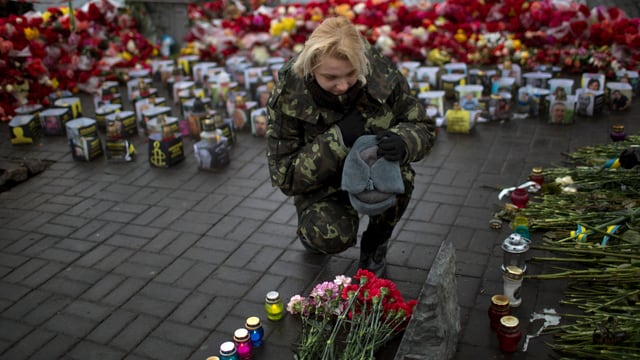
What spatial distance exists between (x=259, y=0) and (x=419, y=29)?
296 centimetres

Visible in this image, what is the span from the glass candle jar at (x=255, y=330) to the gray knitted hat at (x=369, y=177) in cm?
74

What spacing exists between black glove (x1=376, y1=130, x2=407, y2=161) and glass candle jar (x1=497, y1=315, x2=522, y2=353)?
35.0 inches

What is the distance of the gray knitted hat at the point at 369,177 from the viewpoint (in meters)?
2.97

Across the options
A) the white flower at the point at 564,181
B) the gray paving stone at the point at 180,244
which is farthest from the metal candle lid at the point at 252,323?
the white flower at the point at 564,181

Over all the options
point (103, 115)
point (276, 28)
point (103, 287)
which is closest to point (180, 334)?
point (103, 287)

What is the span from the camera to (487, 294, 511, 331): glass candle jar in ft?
9.61

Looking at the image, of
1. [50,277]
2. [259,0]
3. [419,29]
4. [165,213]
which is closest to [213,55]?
[259,0]

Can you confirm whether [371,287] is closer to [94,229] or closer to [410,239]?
[410,239]

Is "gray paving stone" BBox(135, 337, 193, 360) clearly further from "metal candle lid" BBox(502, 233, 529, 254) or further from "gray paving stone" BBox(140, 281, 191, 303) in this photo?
"metal candle lid" BBox(502, 233, 529, 254)

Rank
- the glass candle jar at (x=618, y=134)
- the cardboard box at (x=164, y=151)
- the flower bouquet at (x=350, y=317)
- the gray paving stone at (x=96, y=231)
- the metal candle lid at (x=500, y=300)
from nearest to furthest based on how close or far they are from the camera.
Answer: the flower bouquet at (x=350, y=317) → the metal candle lid at (x=500, y=300) → the gray paving stone at (x=96, y=231) → the glass candle jar at (x=618, y=134) → the cardboard box at (x=164, y=151)

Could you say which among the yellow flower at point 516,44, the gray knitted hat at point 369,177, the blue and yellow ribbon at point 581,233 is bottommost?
the blue and yellow ribbon at point 581,233

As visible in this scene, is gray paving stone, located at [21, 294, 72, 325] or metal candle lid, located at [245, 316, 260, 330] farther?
gray paving stone, located at [21, 294, 72, 325]

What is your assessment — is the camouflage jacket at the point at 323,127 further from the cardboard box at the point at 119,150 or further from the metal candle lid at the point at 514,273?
the cardboard box at the point at 119,150

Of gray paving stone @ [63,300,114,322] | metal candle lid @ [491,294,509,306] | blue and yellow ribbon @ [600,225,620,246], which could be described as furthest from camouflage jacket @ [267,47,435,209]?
gray paving stone @ [63,300,114,322]
